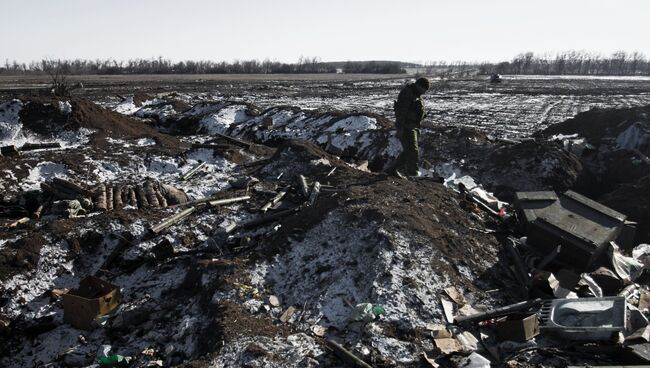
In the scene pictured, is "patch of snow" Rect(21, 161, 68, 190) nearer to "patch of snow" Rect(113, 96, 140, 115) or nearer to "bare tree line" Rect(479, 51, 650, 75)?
"patch of snow" Rect(113, 96, 140, 115)

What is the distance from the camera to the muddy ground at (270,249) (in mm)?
4984

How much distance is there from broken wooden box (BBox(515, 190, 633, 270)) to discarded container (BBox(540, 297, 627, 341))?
1.11 meters

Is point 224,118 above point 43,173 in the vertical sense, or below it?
above

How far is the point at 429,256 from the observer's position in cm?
610

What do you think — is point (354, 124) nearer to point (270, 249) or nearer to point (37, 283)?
point (270, 249)

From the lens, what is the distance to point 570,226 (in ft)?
21.5

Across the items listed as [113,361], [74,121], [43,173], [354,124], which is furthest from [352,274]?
[74,121]

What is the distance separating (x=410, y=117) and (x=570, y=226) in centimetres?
419

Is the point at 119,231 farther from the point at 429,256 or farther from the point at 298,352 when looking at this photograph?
the point at 429,256

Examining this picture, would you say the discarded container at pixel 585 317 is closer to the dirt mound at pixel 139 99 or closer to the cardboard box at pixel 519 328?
the cardboard box at pixel 519 328

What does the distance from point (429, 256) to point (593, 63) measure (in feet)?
354

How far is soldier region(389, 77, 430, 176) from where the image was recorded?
947 centimetres

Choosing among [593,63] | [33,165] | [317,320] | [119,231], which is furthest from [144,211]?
[593,63]

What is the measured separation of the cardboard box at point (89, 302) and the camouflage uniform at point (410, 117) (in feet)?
21.7
